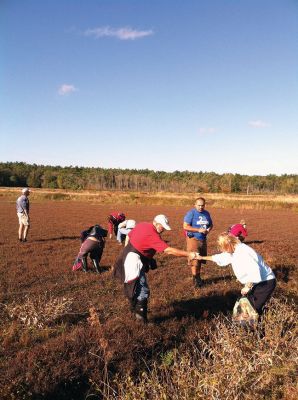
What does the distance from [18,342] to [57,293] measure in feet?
9.35

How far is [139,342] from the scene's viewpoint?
6.02m

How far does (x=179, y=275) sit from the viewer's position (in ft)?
36.8

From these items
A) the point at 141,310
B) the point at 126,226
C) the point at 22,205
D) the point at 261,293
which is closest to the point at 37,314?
the point at 141,310

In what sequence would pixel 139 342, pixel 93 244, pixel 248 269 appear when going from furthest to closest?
pixel 93 244 → pixel 139 342 → pixel 248 269

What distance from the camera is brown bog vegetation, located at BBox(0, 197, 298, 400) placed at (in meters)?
4.56

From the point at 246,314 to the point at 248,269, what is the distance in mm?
806

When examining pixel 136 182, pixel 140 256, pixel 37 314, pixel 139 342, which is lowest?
pixel 139 342

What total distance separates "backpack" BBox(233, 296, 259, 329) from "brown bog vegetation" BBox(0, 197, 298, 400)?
7.5 inches

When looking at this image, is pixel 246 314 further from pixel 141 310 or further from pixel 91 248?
pixel 91 248

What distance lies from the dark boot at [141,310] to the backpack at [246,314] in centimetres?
159

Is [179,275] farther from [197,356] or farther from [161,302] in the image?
[197,356]

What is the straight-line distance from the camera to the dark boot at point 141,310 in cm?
656

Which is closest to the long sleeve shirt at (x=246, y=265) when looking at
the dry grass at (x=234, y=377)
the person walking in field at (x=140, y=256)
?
the dry grass at (x=234, y=377)

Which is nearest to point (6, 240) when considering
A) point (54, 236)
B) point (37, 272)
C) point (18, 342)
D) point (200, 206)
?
point (54, 236)
